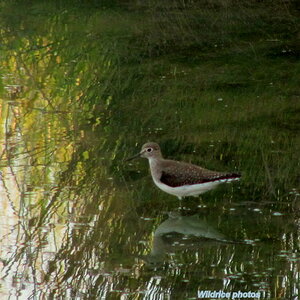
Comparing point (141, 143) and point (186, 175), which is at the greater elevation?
point (186, 175)

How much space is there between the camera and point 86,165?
276 inches

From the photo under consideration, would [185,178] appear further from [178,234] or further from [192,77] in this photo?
[192,77]

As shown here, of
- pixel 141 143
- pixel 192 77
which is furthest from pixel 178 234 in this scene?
pixel 192 77

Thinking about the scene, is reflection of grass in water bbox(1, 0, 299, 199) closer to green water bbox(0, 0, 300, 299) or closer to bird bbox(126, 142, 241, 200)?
green water bbox(0, 0, 300, 299)

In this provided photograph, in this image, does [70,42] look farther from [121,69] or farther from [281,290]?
[281,290]

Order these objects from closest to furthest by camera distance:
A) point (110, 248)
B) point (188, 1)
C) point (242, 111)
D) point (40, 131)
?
A: point (110, 248), point (40, 131), point (242, 111), point (188, 1)

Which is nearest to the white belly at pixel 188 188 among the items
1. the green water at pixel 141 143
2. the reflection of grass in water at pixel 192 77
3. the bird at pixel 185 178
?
the bird at pixel 185 178

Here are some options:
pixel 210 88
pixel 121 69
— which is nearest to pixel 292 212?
pixel 210 88

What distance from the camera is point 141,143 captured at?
757 cm

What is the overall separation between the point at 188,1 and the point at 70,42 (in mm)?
2998

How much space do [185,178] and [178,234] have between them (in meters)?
0.53

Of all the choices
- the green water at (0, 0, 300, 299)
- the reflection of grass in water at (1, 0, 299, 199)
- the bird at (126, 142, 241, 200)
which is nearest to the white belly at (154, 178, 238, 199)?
the bird at (126, 142, 241, 200)

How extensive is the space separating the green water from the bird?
6.4 inches

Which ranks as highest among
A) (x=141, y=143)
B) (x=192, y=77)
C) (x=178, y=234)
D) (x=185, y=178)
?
(x=185, y=178)
